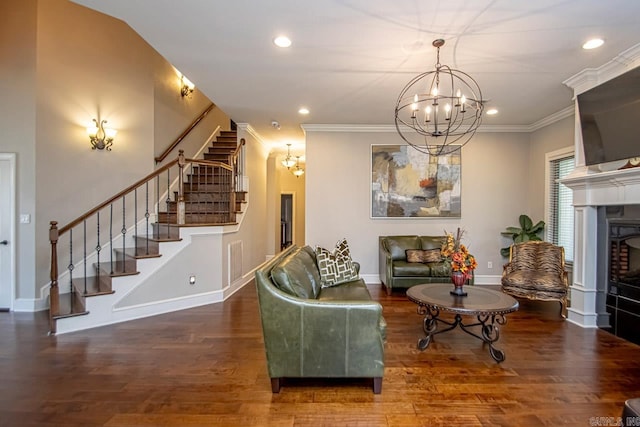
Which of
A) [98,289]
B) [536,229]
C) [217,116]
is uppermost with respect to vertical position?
[217,116]

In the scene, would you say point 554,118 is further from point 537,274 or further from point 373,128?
point 373,128

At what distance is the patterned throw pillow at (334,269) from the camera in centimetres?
367

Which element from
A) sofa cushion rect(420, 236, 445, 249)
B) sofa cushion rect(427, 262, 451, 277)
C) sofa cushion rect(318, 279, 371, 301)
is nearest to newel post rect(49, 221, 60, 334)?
sofa cushion rect(318, 279, 371, 301)

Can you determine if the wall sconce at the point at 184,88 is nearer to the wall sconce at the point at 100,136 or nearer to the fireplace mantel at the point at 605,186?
the wall sconce at the point at 100,136

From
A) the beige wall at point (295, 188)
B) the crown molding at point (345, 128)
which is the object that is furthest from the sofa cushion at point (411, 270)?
the beige wall at point (295, 188)

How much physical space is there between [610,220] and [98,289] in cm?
598

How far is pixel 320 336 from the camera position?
84.4 inches

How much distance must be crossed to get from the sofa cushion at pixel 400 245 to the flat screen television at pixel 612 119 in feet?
8.37

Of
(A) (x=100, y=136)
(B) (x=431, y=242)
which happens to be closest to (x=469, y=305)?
(B) (x=431, y=242)

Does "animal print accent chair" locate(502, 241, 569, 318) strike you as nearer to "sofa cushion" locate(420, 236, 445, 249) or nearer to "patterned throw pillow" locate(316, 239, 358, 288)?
"sofa cushion" locate(420, 236, 445, 249)

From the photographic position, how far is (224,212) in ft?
15.9

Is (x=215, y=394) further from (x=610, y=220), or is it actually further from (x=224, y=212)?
(x=610, y=220)

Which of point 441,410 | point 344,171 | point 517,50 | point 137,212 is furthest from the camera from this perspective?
point 344,171

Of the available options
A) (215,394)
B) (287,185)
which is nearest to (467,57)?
(215,394)
